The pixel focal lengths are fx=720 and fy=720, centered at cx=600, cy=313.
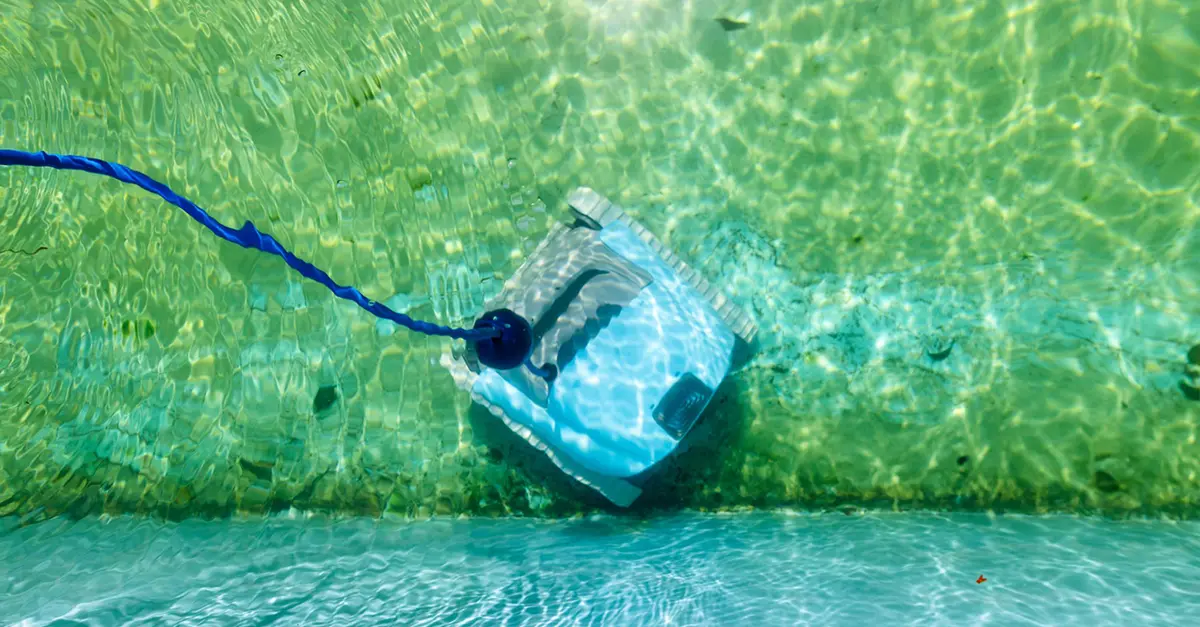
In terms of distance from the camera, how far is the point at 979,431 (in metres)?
3.70

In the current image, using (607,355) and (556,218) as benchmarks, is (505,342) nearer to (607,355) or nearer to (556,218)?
(607,355)

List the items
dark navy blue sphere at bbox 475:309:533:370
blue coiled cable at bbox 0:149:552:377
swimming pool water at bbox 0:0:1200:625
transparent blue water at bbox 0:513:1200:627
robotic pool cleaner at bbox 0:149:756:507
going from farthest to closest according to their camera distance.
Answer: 1. swimming pool water at bbox 0:0:1200:625
2. robotic pool cleaner at bbox 0:149:756:507
3. dark navy blue sphere at bbox 475:309:533:370
4. transparent blue water at bbox 0:513:1200:627
5. blue coiled cable at bbox 0:149:552:377

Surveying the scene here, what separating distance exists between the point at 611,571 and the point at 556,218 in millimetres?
1848

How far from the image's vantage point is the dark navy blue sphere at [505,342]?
3111 mm

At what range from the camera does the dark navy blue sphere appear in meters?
3.11

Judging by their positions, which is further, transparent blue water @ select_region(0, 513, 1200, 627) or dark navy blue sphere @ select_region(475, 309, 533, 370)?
dark navy blue sphere @ select_region(475, 309, 533, 370)

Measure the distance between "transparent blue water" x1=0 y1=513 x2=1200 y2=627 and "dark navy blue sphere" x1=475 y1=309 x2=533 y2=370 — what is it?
90 cm

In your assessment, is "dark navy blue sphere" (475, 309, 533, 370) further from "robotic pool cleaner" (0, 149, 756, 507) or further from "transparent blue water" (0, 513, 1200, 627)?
"transparent blue water" (0, 513, 1200, 627)

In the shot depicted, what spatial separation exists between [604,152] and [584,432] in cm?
153

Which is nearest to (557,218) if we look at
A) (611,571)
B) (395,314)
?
(395,314)

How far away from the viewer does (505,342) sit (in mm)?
3107

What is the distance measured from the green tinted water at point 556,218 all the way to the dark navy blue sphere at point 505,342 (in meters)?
0.76

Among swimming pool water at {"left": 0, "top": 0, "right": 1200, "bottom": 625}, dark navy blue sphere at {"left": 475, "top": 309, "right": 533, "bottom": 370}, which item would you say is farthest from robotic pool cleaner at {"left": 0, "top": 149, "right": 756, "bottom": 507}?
swimming pool water at {"left": 0, "top": 0, "right": 1200, "bottom": 625}

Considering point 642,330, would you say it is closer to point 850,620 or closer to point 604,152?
point 604,152
